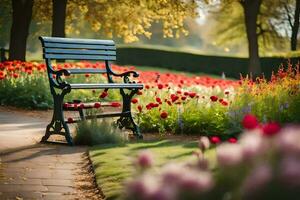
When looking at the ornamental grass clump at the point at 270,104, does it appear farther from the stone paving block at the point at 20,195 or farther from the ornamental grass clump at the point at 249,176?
the ornamental grass clump at the point at 249,176

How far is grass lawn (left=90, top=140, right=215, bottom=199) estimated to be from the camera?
17.7ft

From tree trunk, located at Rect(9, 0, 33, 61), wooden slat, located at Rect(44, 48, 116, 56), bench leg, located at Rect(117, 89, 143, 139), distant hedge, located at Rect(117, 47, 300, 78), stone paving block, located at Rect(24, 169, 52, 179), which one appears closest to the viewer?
stone paving block, located at Rect(24, 169, 52, 179)

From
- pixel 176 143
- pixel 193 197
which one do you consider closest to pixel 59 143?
pixel 176 143

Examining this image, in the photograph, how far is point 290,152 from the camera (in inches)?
60.4

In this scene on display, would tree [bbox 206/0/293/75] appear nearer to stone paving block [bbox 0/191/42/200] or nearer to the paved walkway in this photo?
the paved walkway

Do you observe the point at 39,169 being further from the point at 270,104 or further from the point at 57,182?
the point at 270,104

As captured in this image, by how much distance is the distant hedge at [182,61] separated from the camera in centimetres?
3319

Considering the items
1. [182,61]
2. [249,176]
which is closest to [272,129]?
[249,176]

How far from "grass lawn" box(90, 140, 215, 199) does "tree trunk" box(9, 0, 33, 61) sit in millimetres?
14783

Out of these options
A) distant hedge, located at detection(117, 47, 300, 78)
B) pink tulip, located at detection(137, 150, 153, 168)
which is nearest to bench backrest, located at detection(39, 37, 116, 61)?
pink tulip, located at detection(137, 150, 153, 168)

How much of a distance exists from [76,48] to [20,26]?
43.0ft

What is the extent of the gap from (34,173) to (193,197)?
14.9ft

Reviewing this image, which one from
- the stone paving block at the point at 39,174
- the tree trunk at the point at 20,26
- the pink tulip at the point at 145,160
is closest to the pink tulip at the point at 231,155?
the pink tulip at the point at 145,160

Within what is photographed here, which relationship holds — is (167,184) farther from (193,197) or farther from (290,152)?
(290,152)
